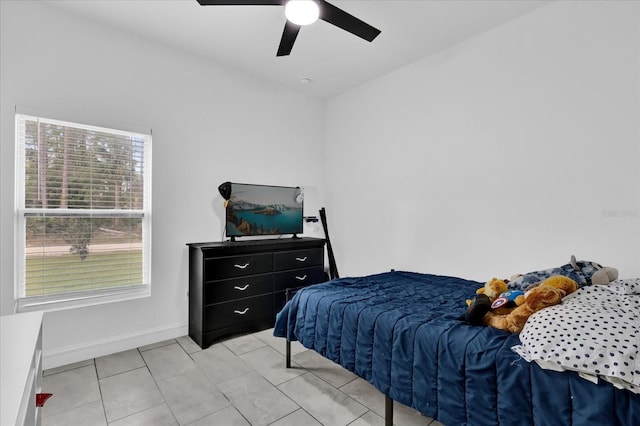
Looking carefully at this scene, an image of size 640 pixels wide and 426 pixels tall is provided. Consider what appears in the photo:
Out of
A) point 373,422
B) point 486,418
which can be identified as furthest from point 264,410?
point 486,418

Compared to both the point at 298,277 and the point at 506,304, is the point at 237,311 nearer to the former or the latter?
the point at 298,277

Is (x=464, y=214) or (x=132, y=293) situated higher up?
(x=464, y=214)

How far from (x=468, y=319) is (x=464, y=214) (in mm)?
1571

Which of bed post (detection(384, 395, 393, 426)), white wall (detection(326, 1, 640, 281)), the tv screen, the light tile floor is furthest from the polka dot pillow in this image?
the tv screen

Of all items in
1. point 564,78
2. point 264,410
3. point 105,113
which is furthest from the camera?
point 105,113

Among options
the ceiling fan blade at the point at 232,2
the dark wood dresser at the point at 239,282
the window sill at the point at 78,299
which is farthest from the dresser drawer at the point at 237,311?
the ceiling fan blade at the point at 232,2

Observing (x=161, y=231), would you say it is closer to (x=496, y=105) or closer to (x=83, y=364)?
(x=83, y=364)

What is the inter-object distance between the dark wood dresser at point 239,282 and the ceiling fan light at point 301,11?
2.01 meters

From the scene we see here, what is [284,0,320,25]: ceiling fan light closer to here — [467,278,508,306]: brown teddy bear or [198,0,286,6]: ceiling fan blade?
[198,0,286,6]: ceiling fan blade

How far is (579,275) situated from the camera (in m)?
1.90

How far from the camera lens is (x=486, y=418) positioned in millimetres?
1376

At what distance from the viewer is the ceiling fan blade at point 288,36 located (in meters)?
2.23

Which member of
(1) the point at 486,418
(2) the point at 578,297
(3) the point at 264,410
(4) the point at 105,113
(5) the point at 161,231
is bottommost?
(3) the point at 264,410

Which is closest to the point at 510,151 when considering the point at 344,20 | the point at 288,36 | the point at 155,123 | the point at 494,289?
the point at 494,289
